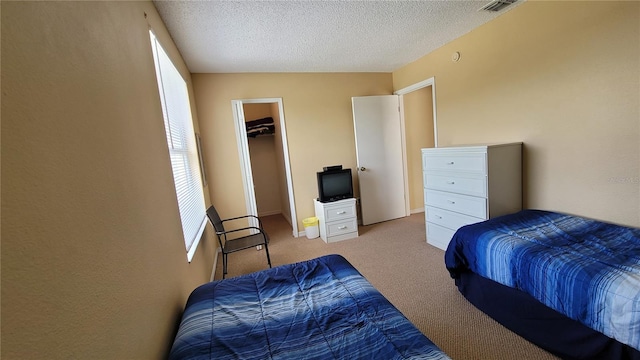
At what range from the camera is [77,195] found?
0.71 metres

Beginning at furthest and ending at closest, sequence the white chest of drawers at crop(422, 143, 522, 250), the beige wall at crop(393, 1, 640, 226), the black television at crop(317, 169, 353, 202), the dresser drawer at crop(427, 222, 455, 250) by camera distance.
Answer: the black television at crop(317, 169, 353, 202) < the dresser drawer at crop(427, 222, 455, 250) < the white chest of drawers at crop(422, 143, 522, 250) < the beige wall at crop(393, 1, 640, 226)

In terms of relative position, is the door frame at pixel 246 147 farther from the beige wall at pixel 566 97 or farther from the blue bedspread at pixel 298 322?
the beige wall at pixel 566 97

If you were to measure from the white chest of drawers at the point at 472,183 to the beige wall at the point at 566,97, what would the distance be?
0.64ft

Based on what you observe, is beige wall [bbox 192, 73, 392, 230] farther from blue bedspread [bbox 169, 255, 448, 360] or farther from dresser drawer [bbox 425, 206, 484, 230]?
blue bedspread [bbox 169, 255, 448, 360]

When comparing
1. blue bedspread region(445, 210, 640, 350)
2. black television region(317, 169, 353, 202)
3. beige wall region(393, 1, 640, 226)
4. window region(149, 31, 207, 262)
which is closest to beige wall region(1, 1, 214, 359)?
window region(149, 31, 207, 262)

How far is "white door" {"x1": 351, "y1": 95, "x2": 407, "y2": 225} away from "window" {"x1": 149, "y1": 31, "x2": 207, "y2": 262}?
98.3 inches

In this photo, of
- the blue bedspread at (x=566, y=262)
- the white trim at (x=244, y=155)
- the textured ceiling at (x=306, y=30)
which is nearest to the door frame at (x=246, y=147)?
the white trim at (x=244, y=155)

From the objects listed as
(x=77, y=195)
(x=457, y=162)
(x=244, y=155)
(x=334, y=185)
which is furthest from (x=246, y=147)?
(x=77, y=195)

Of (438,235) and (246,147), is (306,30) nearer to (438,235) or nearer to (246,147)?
(246,147)

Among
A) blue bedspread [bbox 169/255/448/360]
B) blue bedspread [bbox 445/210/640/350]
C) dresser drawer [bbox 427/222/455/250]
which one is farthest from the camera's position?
dresser drawer [bbox 427/222/455/250]

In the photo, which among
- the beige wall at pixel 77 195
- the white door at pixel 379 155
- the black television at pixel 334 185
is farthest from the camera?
the white door at pixel 379 155

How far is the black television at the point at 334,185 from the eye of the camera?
12.5 feet

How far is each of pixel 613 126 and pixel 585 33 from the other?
0.79m

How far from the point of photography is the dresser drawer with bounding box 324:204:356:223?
12.1 ft
